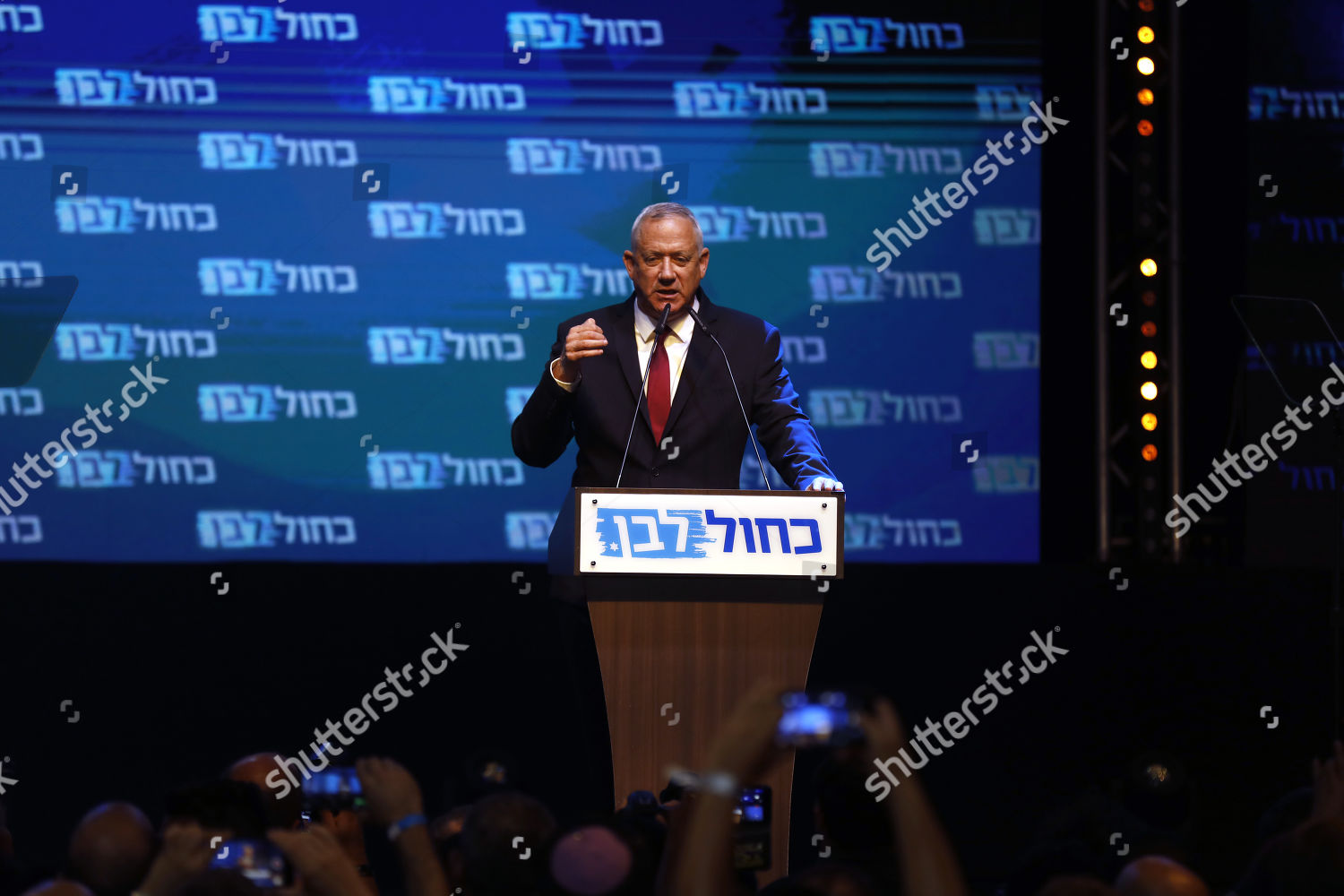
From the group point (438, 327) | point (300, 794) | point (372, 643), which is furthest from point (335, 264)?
point (300, 794)

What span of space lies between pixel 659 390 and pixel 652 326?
18 cm

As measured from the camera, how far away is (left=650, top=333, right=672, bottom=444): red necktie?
3.73 meters

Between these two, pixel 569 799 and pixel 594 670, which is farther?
pixel 569 799

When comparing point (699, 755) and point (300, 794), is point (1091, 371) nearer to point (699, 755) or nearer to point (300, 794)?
point (699, 755)

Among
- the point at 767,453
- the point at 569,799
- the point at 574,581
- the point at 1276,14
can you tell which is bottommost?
the point at 569,799

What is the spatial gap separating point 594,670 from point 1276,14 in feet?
14.3

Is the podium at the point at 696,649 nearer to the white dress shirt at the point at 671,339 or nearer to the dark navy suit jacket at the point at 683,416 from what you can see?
the dark navy suit jacket at the point at 683,416

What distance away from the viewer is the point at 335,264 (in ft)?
18.5

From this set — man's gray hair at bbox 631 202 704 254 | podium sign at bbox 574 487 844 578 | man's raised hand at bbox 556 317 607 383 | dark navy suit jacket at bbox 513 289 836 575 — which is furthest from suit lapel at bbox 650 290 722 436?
podium sign at bbox 574 487 844 578

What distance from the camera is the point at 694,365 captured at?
12.4ft

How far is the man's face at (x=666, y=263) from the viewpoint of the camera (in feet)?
12.2

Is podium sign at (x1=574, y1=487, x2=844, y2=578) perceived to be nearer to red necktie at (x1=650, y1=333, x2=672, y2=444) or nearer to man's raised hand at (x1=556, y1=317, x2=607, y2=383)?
man's raised hand at (x1=556, y1=317, x2=607, y2=383)

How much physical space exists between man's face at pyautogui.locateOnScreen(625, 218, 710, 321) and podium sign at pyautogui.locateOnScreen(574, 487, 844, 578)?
2.62 ft

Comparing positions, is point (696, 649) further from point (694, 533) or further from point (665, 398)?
point (665, 398)
